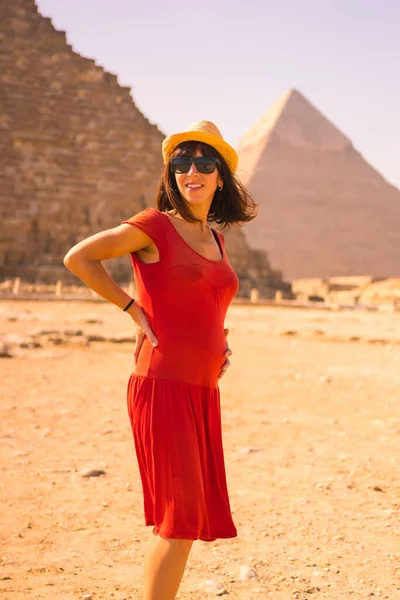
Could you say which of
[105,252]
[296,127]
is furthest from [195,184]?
[296,127]

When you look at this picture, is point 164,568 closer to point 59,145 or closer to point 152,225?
point 152,225

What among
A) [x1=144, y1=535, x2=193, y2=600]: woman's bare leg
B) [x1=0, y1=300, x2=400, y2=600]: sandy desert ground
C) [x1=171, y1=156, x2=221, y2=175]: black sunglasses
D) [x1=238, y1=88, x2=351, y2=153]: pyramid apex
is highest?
[x1=238, y1=88, x2=351, y2=153]: pyramid apex

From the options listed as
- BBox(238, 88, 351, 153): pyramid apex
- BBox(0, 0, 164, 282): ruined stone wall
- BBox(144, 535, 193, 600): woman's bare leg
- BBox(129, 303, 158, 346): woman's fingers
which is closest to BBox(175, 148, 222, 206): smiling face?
BBox(129, 303, 158, 346): woman's fingers

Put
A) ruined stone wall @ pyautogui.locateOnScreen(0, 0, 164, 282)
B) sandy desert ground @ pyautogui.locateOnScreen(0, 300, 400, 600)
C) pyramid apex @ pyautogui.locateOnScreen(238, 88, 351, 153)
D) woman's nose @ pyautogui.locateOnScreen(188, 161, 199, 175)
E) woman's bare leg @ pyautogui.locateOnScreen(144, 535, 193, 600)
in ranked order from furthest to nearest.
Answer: pyramid apex @ pyautogui.locateOnScreen(238, 88, 351, 153) < ruined stone wall @ pyautogui.locateOnScreen(0, 0, 164, 282) < sandy desert ground @ pyautogui.locateOnScreen(0, 300, 400, 600) < woman's nose @ pyautogui.locateOnScreen(188, 161, 199, 175) < woman's bare leg @ pyautogui.locateOnScreen(144, 535, 193, 600)

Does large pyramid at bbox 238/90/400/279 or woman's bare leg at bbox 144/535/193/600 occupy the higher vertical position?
large pyramid at bbox 238/90/400/279

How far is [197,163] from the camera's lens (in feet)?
9.50

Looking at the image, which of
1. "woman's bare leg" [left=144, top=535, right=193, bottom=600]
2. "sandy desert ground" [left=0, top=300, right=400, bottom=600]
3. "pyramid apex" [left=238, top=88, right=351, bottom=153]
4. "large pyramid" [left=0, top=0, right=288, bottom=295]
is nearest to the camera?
"woman's bare leg" [left=144, top=535, right=193, bottom=600]

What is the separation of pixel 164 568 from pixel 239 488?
2.14 meters

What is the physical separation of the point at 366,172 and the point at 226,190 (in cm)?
16337

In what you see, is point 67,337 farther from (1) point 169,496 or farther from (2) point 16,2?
(2) point 16,2

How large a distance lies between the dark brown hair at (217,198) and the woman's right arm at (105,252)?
0.25m

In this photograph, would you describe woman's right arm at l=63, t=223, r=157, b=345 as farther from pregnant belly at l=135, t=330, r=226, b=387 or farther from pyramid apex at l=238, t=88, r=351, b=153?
pyramid apex at l=238, t=88, r=351, b=153

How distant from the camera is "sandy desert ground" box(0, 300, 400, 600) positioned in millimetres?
3352

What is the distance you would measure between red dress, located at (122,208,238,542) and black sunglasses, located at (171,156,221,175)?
211 millimetres
